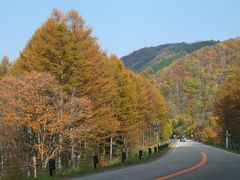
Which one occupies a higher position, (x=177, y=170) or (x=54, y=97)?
(x=54, y=97)

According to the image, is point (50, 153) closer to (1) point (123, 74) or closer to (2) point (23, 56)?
(2) point (23, 56)

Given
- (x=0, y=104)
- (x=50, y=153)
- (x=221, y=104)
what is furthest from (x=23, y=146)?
(x=221, y=104)

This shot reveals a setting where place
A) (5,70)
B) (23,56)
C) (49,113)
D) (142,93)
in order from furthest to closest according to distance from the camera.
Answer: (142,93) < (5,70) < (23,56) < (49,113)

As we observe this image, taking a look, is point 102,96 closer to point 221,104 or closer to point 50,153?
point 50,153

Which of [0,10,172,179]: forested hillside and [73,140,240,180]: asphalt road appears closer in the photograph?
[73,140,240,180]: asphalt road

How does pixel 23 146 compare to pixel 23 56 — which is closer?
pixel 23 146

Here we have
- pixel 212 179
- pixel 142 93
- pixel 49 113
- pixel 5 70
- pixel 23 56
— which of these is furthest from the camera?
pixel 142 93

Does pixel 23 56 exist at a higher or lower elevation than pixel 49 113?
higher

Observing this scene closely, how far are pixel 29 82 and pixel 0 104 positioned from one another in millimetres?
2314

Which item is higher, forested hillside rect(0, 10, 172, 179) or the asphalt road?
forested hillside rect(0, 10, 172, 179)

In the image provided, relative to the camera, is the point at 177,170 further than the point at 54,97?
No

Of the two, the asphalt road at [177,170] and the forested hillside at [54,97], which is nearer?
the asphalt road at [177,170]

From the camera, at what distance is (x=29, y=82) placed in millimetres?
25375

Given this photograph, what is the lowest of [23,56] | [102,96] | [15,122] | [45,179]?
[45,179]
